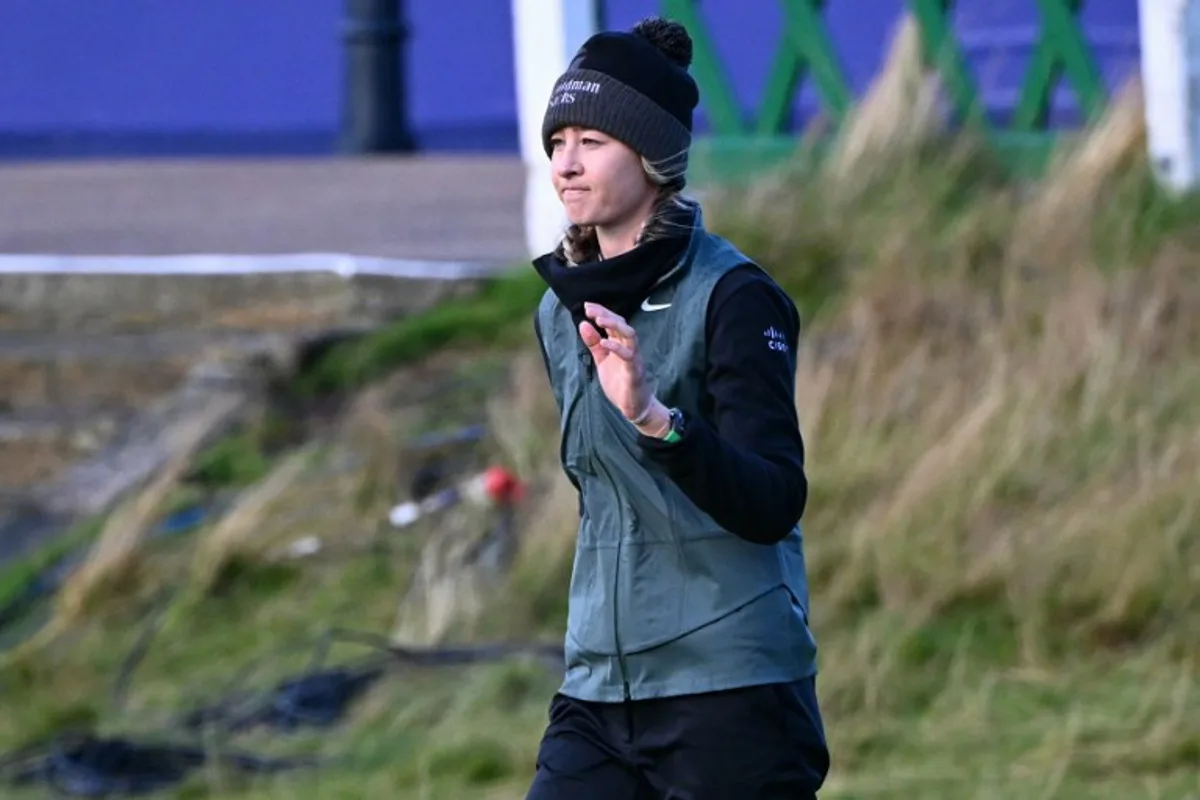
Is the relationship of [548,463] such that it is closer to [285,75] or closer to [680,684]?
[680,684]

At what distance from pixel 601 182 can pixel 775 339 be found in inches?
13.0

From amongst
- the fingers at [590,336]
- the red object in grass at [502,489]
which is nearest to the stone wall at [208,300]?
the red object in grass at [502,489]

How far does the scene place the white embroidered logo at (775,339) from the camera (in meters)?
3.08

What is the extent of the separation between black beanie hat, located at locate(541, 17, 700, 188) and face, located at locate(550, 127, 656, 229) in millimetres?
19

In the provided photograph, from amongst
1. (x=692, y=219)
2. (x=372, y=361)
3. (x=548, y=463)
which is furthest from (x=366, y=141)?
(x=692, y=219)

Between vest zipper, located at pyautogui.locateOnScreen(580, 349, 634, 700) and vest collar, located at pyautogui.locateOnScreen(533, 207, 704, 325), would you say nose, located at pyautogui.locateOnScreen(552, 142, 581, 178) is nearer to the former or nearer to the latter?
vest collar, located at pyautogui.locateOnScreen(533, 207, 704, 325)

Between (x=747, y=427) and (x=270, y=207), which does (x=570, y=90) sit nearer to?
(x=747, y=427)

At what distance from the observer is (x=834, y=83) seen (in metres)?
9.03

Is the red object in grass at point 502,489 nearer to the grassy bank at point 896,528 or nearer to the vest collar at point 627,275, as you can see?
the grassy bank at point 896,528

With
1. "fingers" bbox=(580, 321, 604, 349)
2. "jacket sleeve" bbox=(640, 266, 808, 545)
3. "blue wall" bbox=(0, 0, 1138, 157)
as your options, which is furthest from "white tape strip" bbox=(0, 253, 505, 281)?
"fingers" bbox=(580, 321, 604, 349)

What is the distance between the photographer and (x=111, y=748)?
5.90 meters

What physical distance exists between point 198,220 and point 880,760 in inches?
253

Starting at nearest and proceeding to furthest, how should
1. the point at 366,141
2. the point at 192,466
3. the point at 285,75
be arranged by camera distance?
1. the point at 192,466
2. the point at 366,141
3. the point at 285,75

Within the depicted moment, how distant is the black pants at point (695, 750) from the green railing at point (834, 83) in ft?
18.5
